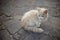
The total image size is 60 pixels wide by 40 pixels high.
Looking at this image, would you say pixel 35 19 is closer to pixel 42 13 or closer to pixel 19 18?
pixel 42 13

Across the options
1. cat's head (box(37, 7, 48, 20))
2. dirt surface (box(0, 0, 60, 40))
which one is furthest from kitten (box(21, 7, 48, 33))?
dirt surface (box(0, 0, 60, 40))

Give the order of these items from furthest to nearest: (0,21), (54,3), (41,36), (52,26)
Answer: (54,3) → (0,21) → (52,26) → (41,36)

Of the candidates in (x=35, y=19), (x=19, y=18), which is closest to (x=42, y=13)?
(x=35, y=19)

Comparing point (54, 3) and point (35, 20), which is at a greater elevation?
point (54, 3)

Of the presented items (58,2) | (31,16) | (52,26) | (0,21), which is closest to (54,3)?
(58,2)

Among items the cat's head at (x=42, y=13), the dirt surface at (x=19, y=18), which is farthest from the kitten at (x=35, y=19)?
the dirt surface at (x=19, y=18)

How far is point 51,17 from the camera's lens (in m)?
2.73

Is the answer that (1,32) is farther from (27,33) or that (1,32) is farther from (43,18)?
(43,18)

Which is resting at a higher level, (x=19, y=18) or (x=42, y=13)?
(x=42, y=13)

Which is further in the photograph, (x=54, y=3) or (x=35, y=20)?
(x=54, y=3)

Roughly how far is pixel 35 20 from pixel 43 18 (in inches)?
6.1

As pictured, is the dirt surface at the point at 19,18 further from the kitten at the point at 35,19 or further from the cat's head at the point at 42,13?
the cat's head at the point at 42,13

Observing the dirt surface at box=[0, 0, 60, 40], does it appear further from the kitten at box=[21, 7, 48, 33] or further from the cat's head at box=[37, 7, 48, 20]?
the cat's head at box=[37, 7, 48, 20]

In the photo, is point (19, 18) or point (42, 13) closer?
point (42, 13)
